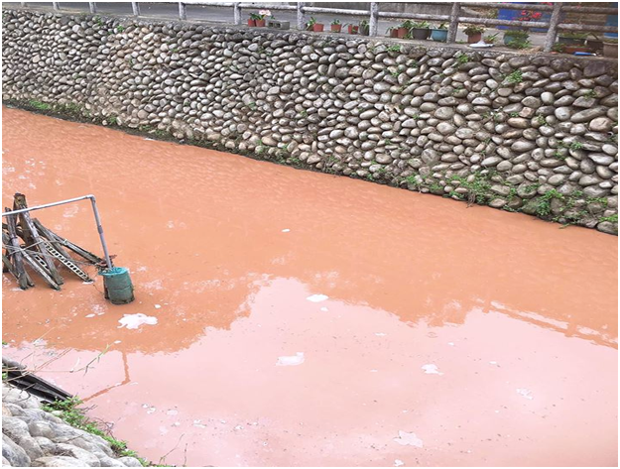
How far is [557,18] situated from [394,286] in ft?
15.7

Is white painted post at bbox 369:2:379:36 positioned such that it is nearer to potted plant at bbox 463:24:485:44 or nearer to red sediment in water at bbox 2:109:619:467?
potted plant at bbox 463:24:485:44

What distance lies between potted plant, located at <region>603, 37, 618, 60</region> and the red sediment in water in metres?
2.52

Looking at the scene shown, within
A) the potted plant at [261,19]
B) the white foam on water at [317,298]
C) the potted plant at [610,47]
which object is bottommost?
the white foam on water at [317,298]

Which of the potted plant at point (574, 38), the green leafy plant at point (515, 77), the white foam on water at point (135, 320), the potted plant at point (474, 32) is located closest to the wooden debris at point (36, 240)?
the white foam on water at point (135, 320)

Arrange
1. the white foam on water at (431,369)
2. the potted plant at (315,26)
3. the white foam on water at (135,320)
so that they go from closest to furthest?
1. the white foam on water at (431,369)
2. the white foam on water at (135,320)
3. the potted plant at (315,26)

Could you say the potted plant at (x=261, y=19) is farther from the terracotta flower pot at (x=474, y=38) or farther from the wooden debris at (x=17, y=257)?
the wooden debris at (x=17, y=257)

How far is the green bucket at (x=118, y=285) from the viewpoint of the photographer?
561 centimetres

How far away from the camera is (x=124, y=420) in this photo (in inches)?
165

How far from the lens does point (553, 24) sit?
7703 mm

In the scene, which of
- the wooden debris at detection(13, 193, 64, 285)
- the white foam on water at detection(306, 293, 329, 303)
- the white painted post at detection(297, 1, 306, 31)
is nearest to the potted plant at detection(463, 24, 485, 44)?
the white painted post at detection(297, 1, 306, 31)

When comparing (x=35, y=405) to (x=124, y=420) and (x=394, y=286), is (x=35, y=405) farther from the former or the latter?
(x=394, y=286)

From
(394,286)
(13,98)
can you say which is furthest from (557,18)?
(13,98)

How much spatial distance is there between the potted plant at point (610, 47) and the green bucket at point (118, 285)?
7.00m

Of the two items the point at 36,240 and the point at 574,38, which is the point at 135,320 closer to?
the point at 36,240
